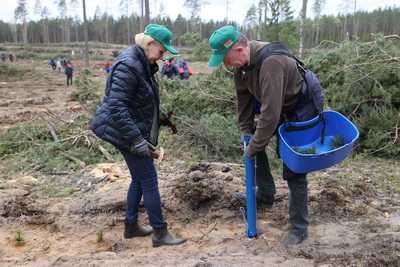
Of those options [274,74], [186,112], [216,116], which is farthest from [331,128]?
[186,112]

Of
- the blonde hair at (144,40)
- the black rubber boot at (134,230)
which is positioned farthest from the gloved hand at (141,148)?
the black rubber boot at (134,230)

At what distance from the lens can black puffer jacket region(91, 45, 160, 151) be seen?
2584 millimetres

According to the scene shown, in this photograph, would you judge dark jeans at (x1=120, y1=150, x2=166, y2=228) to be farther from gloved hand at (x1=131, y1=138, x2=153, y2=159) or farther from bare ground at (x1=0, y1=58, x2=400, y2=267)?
bare ground at (x1=0, y1=58, x2=400, y2=267)

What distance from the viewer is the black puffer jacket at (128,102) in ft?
8.48

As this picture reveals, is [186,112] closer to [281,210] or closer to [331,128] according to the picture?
[281,210]

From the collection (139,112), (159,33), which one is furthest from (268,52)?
(139,112)

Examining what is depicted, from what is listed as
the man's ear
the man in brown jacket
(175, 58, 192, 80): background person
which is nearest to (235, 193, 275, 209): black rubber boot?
the man in brown jacket

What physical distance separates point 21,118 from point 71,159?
4.66m

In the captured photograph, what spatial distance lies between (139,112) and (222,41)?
88cm

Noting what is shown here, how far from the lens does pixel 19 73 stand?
22.6 meters

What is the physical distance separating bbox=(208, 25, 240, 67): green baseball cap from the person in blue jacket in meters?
0.39

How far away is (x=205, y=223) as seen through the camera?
353 cm

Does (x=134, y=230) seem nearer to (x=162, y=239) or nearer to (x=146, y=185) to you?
(x=162, y=239)

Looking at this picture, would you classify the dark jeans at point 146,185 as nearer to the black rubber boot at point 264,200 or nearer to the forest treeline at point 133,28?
the black rubber boot at point 264,200
